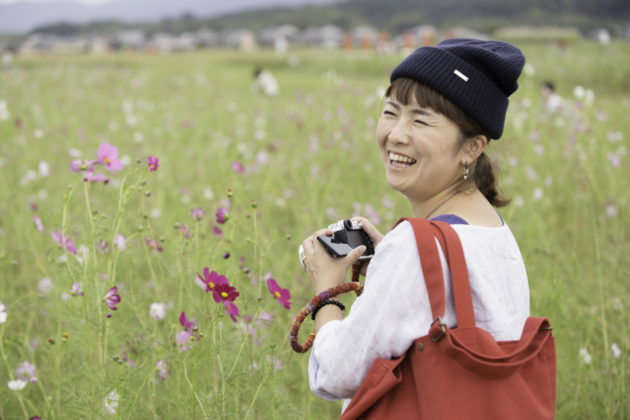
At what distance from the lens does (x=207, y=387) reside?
161 centimetres

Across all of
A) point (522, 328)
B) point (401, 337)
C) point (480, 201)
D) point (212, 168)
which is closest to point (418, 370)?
point (401, 337)

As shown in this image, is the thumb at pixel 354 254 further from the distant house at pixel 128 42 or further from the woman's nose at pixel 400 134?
the distant house at pixel 128 42

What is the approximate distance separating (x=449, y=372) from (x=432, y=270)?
162mm

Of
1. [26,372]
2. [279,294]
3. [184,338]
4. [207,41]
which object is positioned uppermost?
[279,294]

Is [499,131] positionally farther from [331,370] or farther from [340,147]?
[340,147]

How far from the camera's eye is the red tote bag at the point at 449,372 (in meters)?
0.87

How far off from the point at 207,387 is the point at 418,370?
0.89 meters

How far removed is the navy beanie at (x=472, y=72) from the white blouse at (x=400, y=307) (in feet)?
0.82

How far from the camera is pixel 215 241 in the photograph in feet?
6.81

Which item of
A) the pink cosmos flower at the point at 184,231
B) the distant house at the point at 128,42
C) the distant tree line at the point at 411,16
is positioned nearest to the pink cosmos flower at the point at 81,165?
the pink cosmos flower at the point at 184,231

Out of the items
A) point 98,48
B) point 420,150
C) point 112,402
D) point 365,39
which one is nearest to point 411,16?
point 98,48

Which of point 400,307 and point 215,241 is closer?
point 400,307

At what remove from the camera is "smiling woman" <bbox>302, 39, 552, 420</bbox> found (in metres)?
0.93

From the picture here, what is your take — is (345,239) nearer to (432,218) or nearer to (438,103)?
(432,218)
